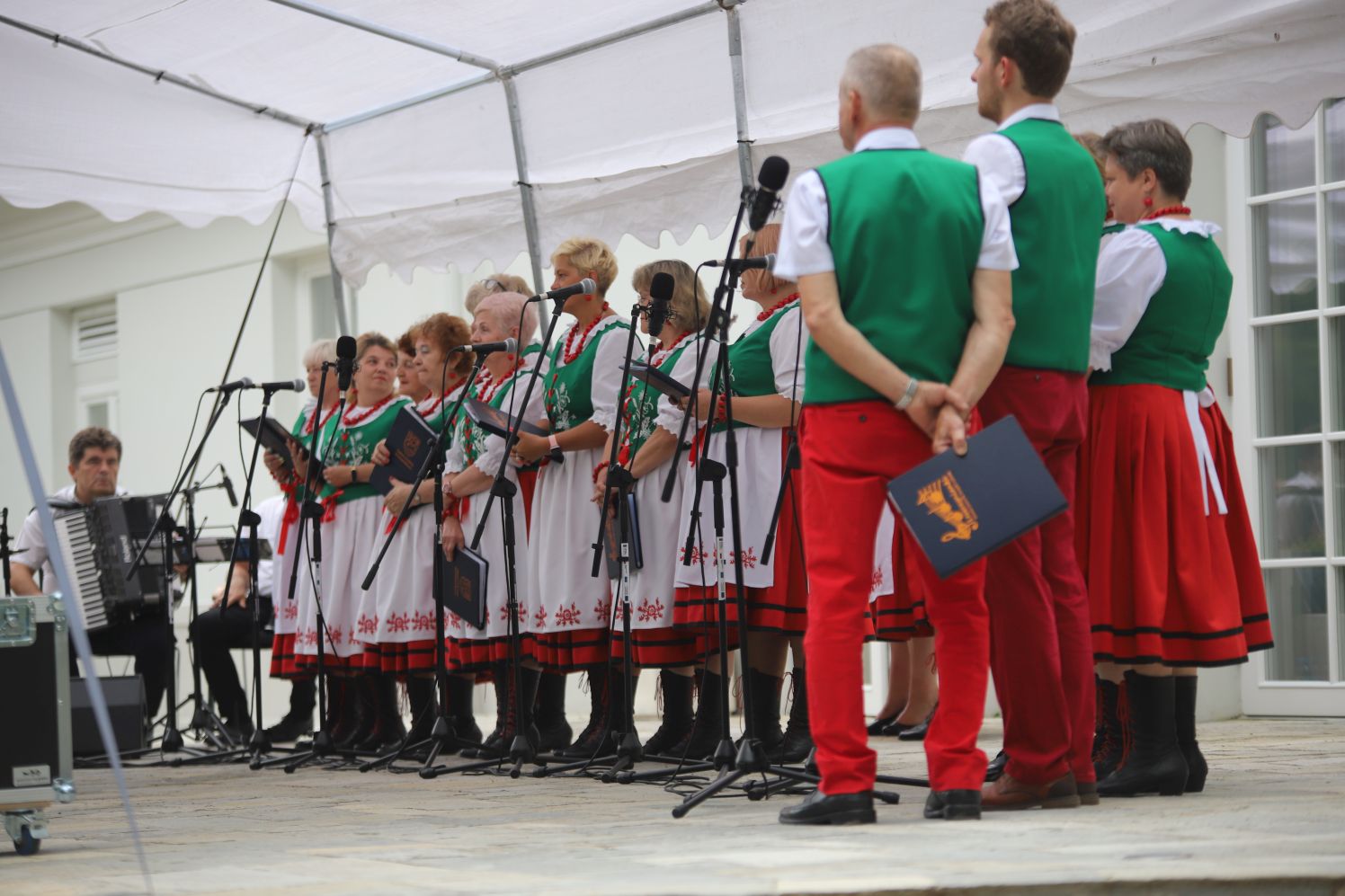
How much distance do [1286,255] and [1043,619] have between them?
3727 millimetres

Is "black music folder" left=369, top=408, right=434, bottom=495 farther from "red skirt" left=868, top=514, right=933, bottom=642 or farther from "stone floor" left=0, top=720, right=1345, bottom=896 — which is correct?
"red skirt" left=868, top=514, right=933, bottom=642

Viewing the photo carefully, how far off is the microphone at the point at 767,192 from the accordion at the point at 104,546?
4071mm

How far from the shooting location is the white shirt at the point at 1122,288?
3334mm

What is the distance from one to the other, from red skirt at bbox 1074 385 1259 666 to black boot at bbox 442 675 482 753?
270cm

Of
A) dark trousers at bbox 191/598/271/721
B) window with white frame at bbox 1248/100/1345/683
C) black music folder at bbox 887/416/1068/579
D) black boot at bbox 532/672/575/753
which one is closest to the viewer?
black music folder at bbox 887/416/1068/579

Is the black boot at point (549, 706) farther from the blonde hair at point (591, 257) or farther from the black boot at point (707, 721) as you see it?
the blonde hair at point (591, 257)

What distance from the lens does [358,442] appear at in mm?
5637

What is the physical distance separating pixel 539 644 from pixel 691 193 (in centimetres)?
160

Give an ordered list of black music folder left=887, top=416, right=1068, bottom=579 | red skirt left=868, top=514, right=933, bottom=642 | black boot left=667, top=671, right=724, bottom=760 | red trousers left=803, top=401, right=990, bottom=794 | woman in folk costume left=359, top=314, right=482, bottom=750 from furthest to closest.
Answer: woman in folk costume left=359, top=314, right=482, bottom=750
black boot left=667, top=671, right=724, bottom=760
red skirt left=868, top=514, right=933, bottom=642
red trousers left=803, top=401, right=990, bottom=794
black music folder left=887, top=416, right=1068, bottom=579

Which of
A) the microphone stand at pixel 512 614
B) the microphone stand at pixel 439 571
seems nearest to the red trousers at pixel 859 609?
the microphone stand at pixel 512 614

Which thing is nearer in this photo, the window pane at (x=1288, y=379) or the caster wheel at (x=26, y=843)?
the caster wheel at (x=26, y=843)

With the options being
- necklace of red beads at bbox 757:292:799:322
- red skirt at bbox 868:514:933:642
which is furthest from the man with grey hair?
necklace of red beads at bbox 757:292:799:322

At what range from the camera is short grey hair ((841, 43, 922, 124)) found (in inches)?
114

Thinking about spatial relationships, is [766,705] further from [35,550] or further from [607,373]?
[35,550]
